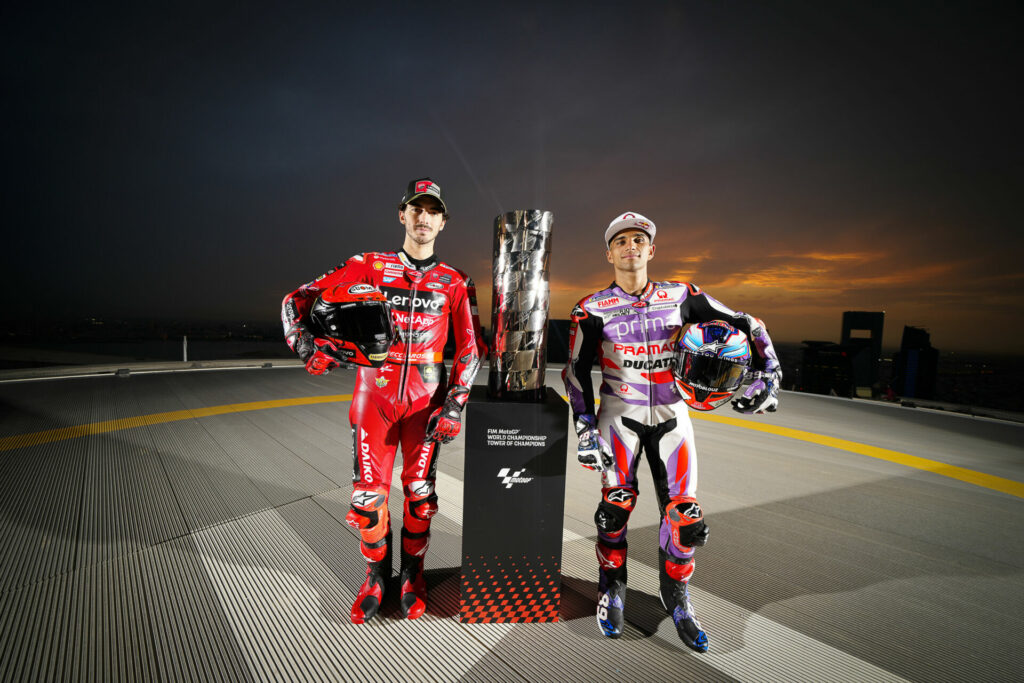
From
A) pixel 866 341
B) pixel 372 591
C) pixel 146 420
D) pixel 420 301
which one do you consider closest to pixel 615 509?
pixel 372 591

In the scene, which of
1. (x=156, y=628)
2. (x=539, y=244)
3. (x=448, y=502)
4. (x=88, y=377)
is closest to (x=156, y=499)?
(x=156, y=628)

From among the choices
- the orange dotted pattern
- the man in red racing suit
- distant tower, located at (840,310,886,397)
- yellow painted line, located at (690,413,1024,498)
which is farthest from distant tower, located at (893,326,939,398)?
the man in red racing suit

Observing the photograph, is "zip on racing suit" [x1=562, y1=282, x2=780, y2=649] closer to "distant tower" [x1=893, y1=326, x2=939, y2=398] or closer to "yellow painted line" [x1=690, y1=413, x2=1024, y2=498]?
"yellow painted line" [x1=690, y1=413, x2=1024, y2=498]

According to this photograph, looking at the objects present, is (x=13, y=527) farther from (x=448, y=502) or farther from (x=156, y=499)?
(x=448, y=502)

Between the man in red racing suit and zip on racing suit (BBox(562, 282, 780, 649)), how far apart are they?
71 centimetres

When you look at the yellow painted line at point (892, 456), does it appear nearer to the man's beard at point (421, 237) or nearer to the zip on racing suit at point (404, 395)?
the zip on racing suit at point (404, 395)

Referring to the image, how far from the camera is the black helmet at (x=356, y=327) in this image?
1.83 metres

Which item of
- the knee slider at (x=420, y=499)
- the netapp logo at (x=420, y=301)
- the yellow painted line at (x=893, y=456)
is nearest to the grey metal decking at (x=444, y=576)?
the yellow painted line at (x=893, y=456)

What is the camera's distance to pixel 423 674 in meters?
1.73

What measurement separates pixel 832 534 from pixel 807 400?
268 inches

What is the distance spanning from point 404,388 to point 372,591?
3.72 feet

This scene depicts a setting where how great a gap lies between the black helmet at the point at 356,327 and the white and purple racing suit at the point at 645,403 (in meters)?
0.97

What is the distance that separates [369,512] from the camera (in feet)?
6.81

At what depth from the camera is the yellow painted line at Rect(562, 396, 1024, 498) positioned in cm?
402
